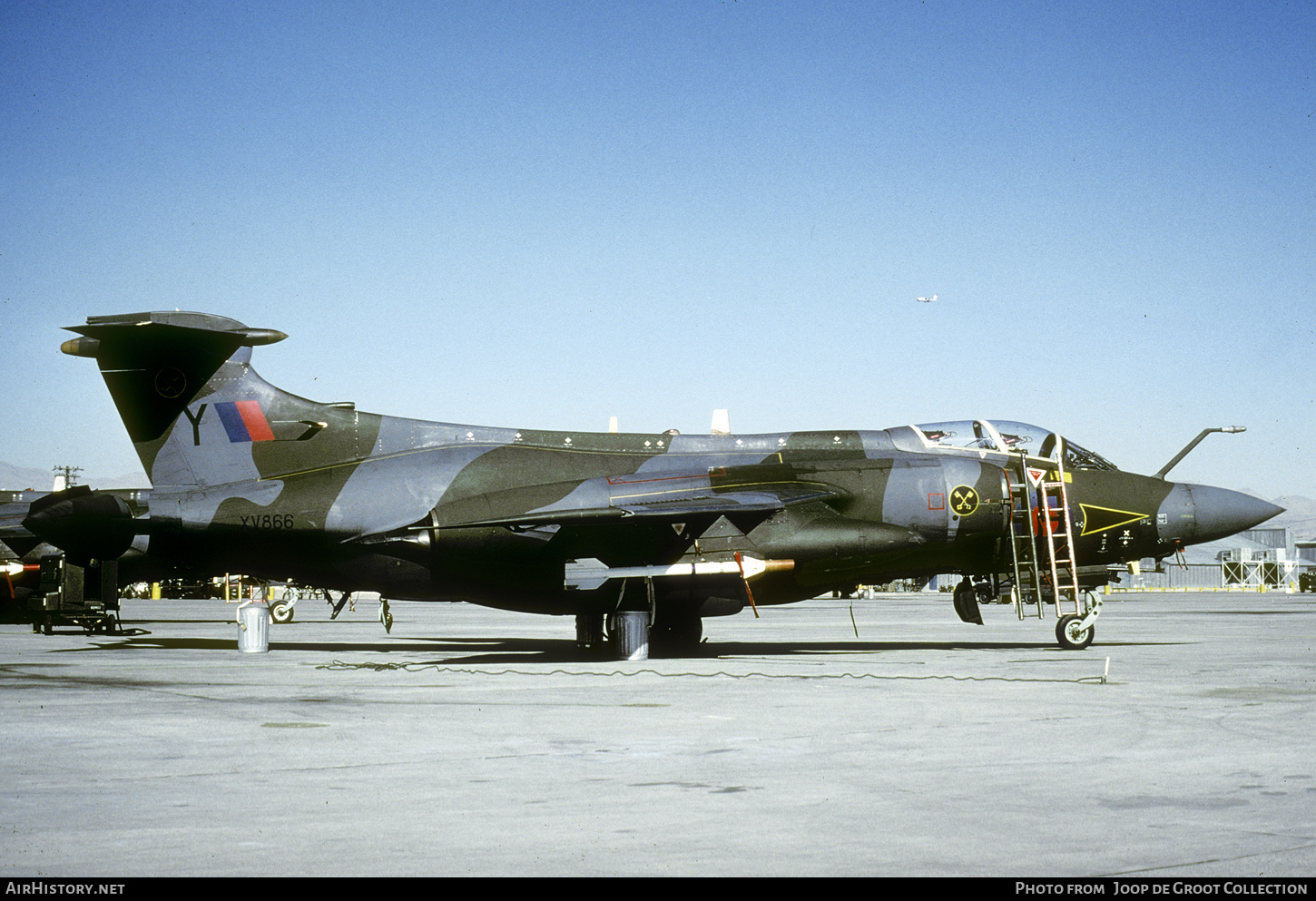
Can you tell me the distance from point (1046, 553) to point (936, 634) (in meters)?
6.70

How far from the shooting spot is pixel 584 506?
17.2 metres

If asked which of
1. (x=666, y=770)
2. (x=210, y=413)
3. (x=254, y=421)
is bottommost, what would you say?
(x=666, y=770)

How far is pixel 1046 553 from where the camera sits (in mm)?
19344

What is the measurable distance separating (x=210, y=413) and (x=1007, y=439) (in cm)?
1378

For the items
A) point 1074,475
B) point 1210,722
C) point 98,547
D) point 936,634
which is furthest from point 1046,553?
point 98,547

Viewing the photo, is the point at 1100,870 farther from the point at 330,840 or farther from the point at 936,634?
the point at 936,634

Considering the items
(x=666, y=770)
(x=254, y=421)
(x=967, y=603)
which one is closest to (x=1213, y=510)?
(x=967, y=603)

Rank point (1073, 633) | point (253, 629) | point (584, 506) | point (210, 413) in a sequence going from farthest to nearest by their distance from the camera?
1. point (253, 629)
2. point (210, 413)
3. point (1073, 633)
4. point (584, 506)

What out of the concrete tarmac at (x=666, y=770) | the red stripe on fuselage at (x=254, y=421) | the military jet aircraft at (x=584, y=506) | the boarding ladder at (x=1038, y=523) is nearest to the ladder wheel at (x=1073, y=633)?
the military jet aircraft at (x=584, y=506)

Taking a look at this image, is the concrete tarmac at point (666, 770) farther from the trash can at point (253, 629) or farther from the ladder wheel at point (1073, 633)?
the trash can at point (253, 629)

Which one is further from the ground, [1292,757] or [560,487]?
[560,487]

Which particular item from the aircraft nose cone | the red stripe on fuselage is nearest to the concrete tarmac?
the aircraft nose cone

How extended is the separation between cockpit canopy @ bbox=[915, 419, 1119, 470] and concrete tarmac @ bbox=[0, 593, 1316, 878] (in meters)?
4.52

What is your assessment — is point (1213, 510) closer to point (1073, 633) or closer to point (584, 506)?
point (1073, 633)
